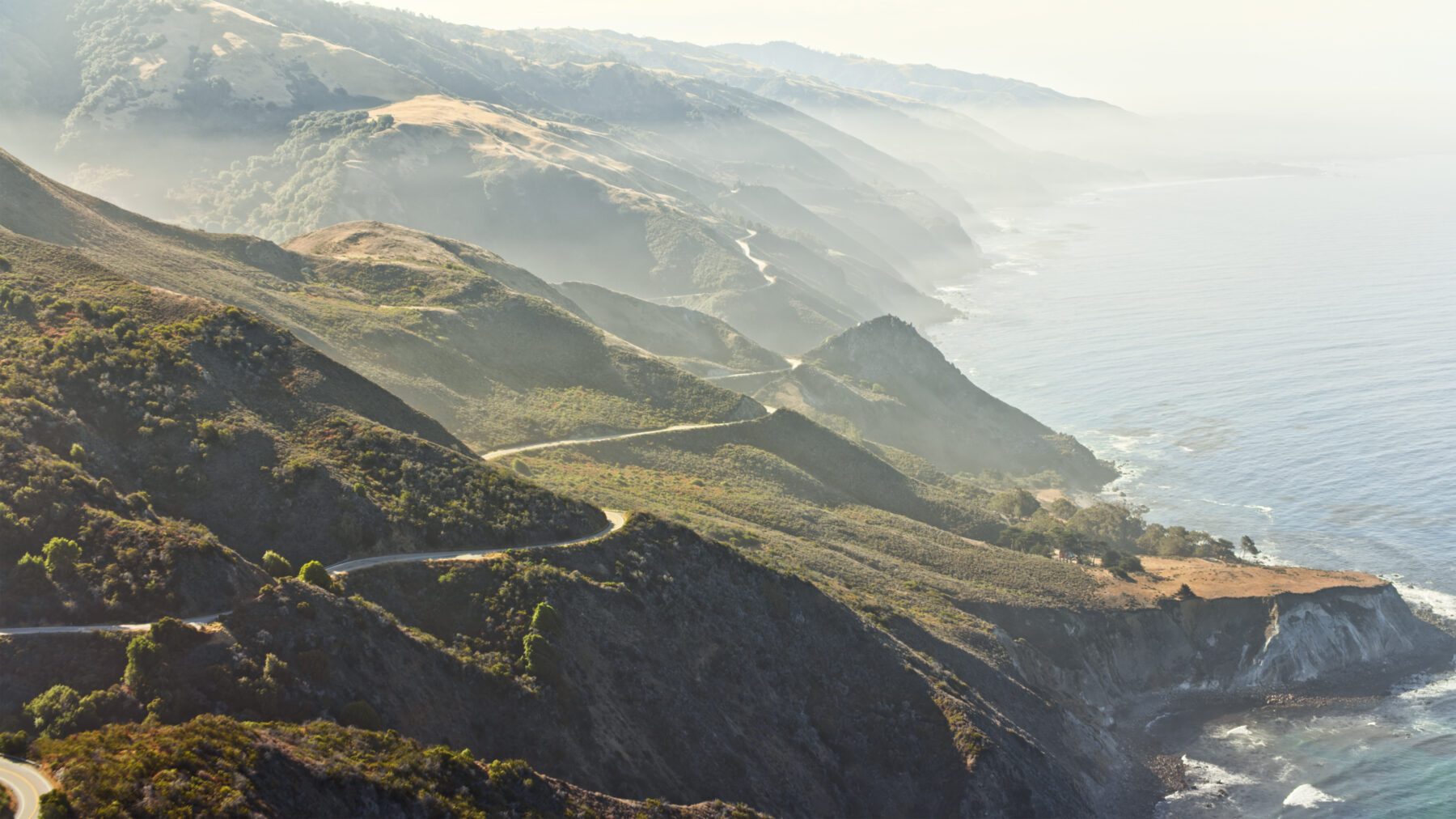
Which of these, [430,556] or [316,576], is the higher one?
[316,576]

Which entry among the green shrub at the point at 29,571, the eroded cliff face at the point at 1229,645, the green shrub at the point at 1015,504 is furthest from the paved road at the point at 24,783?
the green shrub at the point at 1015,504

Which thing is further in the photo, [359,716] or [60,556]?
[359,716]

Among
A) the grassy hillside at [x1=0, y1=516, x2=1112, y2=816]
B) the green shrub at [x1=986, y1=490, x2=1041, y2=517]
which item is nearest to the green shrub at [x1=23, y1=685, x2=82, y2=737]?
the grassy hillside at [x1=0, y1=516, x2=1112, y2=816]

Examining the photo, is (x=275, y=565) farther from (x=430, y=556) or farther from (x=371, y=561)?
(x=430, y=556)

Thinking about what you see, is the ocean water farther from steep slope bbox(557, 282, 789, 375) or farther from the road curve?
steep slope bbox(557, 282, 789, 375)

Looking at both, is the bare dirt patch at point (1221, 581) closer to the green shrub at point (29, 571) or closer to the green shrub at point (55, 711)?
the green shrub at point (55, 711)

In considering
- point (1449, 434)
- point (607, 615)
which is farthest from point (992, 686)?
point (1449, 434)

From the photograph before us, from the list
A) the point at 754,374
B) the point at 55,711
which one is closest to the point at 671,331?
the point at 754,374

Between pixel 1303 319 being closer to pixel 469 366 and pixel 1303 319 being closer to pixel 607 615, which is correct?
pixel 469 366
